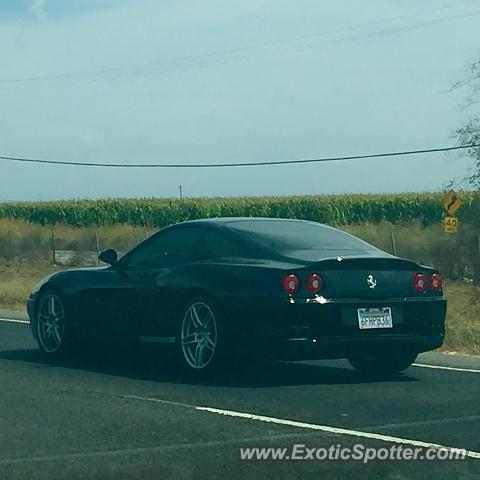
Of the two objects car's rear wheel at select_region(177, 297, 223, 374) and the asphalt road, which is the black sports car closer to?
car's rear wheel at select_region(177, 297, 223, 374)

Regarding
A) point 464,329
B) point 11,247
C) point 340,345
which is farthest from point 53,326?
point 11,247

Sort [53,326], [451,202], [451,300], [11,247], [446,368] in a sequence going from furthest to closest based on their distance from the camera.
→ [11,247], [451,202], [451,300], [53,326], [446,368]

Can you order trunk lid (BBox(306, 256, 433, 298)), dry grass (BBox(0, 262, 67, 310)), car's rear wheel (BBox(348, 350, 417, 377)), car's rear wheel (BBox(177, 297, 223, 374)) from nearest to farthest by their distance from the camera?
trunk lid (BBox(306, 256, 433, 298)), car's rear wheel (BBox(177, 297, 223, 374)), car's rear wheel (BBox(348, 350, 417, 377)), dry grass (BBox(0, 262, 67, 310))

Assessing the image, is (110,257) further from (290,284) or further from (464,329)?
(464,329)

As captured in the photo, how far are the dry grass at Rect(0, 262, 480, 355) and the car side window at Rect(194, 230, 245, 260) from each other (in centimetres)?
361

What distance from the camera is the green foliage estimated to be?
6744 cm

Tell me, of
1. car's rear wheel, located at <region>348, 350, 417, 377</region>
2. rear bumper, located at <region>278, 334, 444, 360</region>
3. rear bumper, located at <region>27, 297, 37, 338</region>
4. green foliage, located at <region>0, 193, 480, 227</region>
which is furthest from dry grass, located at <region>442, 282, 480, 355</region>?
green foliage, located at <region>0, 193, 480, 227</region>

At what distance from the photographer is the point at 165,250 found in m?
12.2

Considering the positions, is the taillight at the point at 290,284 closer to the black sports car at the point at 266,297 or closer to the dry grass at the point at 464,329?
the black sports car at the point at 266,297

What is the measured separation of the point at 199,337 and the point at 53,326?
2.23m

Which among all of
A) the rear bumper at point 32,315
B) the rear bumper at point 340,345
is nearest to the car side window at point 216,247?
the rear bumper at point 340,345

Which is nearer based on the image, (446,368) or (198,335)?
(198,335)

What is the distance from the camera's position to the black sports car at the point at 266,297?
10781 millimetres

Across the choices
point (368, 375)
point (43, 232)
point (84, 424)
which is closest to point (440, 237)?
point (43, 232)
